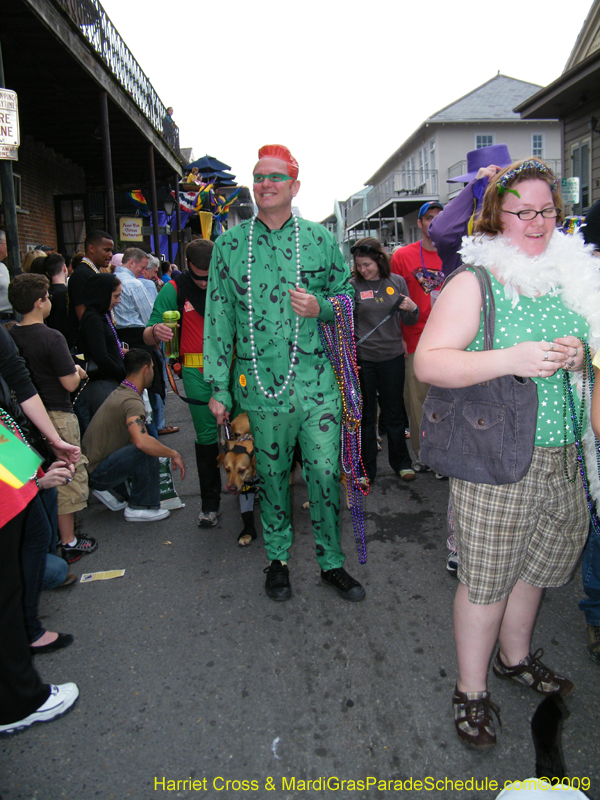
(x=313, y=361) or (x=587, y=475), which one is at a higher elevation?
(x=313, y=361)

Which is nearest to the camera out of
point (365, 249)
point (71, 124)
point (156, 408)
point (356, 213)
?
point (365, 249)

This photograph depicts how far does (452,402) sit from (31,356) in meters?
2.71

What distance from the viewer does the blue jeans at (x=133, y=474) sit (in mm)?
3969

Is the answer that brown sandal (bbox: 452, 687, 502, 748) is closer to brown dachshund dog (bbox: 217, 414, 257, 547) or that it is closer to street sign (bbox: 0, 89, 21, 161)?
brown dachshund dog (bbox: 217, 414, 257, 547)

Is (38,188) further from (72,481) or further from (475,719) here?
(475,719)

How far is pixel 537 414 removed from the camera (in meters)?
1.77

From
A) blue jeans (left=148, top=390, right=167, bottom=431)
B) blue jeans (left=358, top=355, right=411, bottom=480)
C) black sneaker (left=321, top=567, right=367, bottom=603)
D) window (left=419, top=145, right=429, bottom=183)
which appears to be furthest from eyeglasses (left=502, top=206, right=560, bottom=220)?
window (left=419, top=145, right=429, bottom=183)

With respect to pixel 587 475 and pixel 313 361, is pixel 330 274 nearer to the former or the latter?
pixel 313 361

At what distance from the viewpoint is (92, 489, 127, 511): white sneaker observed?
4.14 m

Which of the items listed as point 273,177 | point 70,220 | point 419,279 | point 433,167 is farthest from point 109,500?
point 433,167

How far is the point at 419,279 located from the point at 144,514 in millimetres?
2950

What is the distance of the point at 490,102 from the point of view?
2770cm

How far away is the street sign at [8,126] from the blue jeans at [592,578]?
4.86 metres

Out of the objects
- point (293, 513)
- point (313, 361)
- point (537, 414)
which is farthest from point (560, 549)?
point (293, 513)
